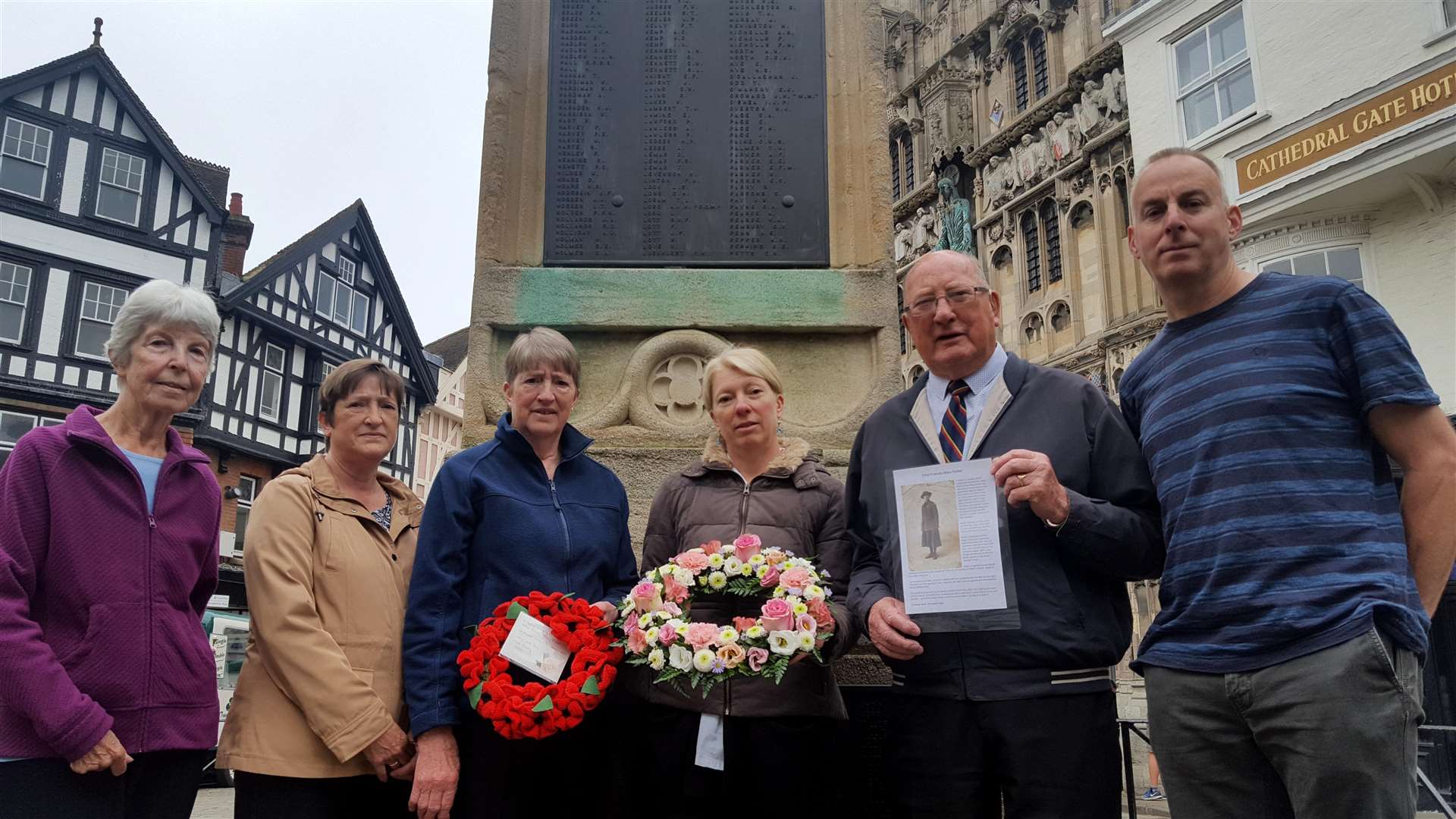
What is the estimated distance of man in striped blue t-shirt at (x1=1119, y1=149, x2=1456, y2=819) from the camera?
2166 mm

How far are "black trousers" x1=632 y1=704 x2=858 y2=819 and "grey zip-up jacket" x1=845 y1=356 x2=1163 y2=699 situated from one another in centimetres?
36

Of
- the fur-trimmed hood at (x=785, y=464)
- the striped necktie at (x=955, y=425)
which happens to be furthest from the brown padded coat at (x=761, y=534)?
the striped necktie at (x=955, y=425)

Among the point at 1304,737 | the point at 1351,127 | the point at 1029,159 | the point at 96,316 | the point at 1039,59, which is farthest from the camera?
the point at 1039,59

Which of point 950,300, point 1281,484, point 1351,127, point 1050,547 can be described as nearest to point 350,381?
point 950,300

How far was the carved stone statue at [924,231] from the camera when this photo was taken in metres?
29.6

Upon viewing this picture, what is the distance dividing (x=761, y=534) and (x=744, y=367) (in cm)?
54

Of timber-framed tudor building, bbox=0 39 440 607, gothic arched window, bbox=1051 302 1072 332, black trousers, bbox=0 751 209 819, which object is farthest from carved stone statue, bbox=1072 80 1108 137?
black trousers, bbox=0 751 209 819

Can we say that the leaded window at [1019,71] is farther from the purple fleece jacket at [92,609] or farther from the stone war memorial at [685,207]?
the purple fleece jacket at [92,609]

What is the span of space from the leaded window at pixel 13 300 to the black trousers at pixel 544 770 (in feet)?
69.5

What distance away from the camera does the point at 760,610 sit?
9.25 ft

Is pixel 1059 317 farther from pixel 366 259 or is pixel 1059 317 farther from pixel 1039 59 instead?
pixel 366 259

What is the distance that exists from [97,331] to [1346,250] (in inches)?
922

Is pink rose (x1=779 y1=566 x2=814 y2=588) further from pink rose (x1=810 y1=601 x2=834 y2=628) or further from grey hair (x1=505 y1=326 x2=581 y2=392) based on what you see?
grey hair (x1=505 y1=326 x2=581 y2=392)

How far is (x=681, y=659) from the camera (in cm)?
259
